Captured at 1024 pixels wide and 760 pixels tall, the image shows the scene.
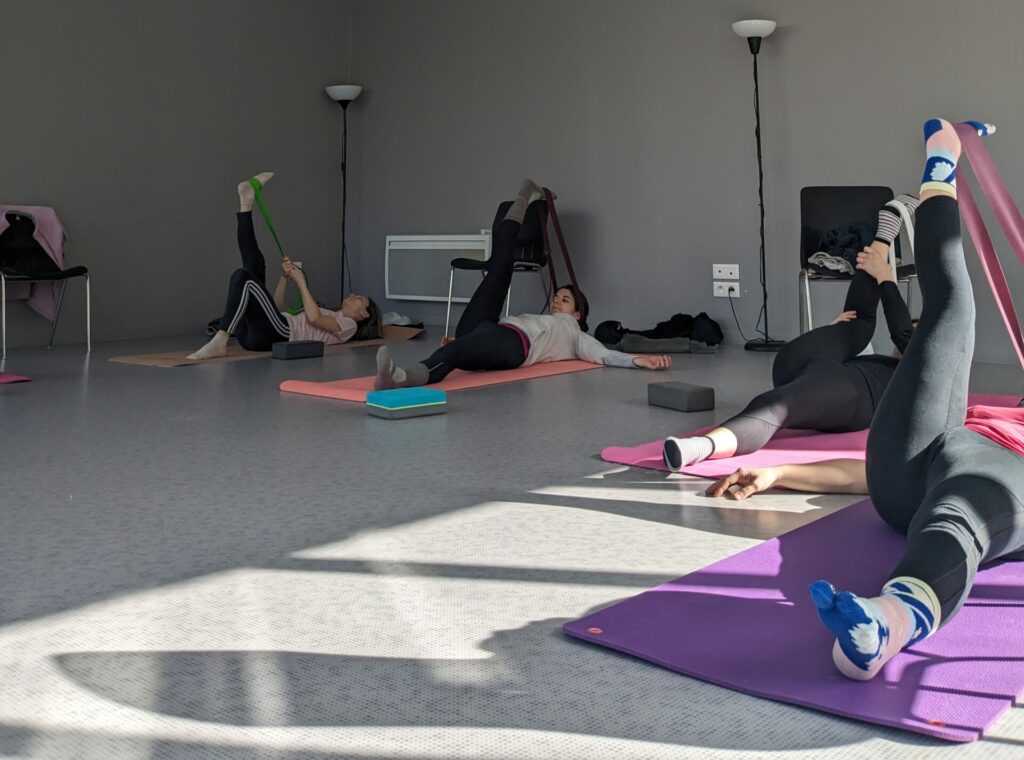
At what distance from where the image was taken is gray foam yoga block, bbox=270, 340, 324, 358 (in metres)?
6.04

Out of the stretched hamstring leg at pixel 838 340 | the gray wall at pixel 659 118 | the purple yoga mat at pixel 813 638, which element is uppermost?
the gray wall at pixel 659 118

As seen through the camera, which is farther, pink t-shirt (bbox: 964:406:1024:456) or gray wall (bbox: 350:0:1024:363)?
gray wall (bbox: 350:0:1024:363)

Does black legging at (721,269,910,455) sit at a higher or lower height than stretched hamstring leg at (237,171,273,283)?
lower

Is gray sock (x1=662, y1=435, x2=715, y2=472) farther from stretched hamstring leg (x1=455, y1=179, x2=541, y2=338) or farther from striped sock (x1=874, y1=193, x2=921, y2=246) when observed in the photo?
stretched hamstring leg (x1=455, y1=179, x2=541, y2=338)

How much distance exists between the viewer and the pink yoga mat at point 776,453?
3150mm

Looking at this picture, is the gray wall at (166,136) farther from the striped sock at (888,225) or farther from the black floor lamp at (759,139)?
the striped sock at (888,225)

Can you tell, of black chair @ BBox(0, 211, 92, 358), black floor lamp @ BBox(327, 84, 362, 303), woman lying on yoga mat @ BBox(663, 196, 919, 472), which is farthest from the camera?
black floor lamp @ BBox(327, 84, 362, 303)

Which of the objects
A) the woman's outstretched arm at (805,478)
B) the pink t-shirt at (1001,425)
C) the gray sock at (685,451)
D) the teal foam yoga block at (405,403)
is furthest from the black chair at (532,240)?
the pink t-shirt at (1001,425)

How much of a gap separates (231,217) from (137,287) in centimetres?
91

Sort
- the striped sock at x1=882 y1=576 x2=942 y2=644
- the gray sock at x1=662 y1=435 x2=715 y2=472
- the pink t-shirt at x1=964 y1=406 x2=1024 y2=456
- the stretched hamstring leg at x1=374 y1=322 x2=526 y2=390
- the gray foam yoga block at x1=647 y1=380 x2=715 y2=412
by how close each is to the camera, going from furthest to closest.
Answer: the stretched hamstring leg at x1=374 y1=322 x2=526 y2=390, the gray foam yoga block at x1=647 y1=380 x2=715 y2=412, the gray sock at x1=662 y1=435 x2=715 y2=472, the pink t-shirt at x1=964 y1=406 x2=1024 y2=456, the striped sock at x1=882 y1=576 x2=942 y2=644

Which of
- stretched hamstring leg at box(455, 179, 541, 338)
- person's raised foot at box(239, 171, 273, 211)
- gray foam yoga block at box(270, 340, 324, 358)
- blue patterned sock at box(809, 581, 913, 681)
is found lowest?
blue patterned sock at box(809, 581, 913, 681)

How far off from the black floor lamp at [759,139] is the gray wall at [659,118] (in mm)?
64

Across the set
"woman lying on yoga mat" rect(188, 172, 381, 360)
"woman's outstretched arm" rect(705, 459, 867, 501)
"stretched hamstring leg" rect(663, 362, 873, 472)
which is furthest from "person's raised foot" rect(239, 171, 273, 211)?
"woman's outstretched arm" rect(705, 459, 867, 501)

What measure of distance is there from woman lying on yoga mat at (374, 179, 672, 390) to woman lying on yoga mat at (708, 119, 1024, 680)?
2.79 metres
